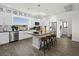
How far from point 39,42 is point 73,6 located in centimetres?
278

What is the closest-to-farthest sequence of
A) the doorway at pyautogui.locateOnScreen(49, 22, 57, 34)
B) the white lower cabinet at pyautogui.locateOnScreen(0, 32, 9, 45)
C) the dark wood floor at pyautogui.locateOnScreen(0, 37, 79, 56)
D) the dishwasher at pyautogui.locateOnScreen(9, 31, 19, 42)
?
the dark wood floor at pyautogui.locateOnScreen(0, 37, 79, 56)
the white lower cabinet at pyautogui.locateOnScreen(0, 32, 9, 45)
the dishwasher at pyautogui.locateOnScreen(9, 31, 19, 42)
the doorway at pyautogui.locateOnScreen(49, 22, 57, 34)

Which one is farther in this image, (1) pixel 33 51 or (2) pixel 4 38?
(2) pixel 4 38

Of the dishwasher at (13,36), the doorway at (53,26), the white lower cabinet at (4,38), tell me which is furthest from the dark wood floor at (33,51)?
the doorway at (53,26)

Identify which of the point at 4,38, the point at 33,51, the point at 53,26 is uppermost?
the point at 53,26

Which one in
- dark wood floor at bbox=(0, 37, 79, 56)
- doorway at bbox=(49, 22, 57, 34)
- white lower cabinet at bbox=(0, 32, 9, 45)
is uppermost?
doorway at bbox=(49, 22, 57, 34)

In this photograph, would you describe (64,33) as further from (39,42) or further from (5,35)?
(5,35)

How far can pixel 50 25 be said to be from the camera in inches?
408

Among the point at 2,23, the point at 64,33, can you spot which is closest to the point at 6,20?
the point at 2,23

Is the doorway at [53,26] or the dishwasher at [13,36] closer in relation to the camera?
the dishwasher at [13,36]

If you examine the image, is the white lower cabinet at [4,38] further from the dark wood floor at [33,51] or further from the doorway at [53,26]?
the doorway at [53,26]

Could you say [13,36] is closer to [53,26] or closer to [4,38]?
[4,38]

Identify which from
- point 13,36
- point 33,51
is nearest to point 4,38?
point 13,36

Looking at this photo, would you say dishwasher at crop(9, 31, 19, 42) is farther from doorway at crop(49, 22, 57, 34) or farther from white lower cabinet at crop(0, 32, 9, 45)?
doorway at crop(49, 22, 57, 34)

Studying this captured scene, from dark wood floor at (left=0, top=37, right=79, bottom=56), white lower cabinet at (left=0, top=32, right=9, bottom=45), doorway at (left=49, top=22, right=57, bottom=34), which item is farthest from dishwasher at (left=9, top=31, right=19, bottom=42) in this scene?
doorway at (left=49, top=22, right=57, bottom=34)
